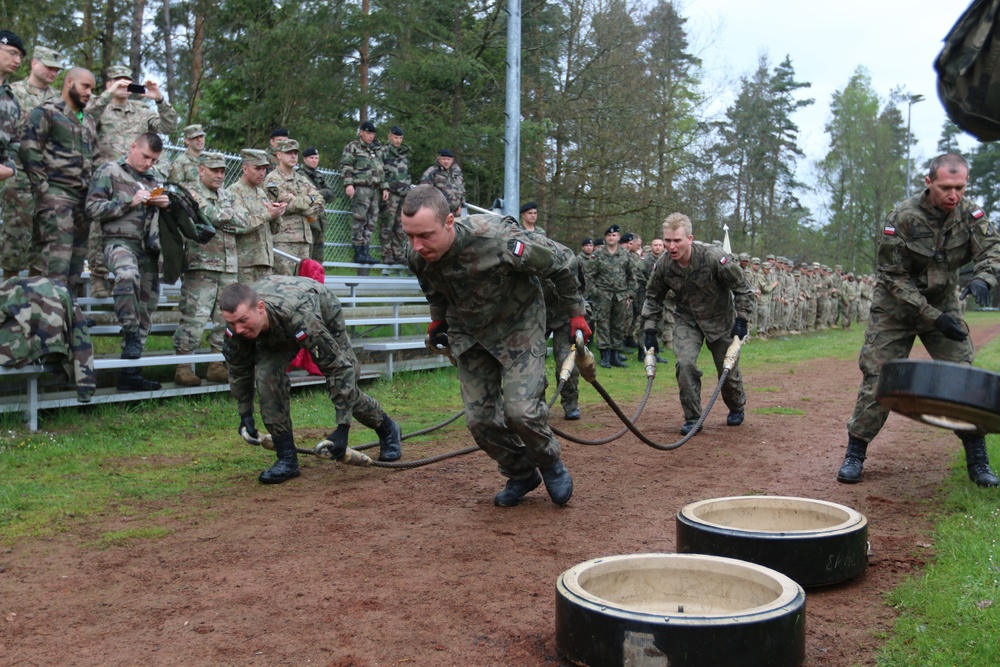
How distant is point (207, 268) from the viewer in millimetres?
9703

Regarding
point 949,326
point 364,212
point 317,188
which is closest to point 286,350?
point 949,326

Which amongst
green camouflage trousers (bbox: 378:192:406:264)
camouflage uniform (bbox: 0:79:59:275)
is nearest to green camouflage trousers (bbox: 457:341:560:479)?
camouflage uniform (bbox: 0:79:59:275)

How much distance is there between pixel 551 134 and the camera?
21281 millimetres

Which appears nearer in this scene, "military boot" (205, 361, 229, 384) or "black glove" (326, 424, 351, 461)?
"black glove" (326, 424, 351, 461)

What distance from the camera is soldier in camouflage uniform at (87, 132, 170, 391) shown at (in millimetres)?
8727

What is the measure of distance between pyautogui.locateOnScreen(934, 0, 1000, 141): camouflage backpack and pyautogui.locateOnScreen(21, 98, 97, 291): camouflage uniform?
821 cm

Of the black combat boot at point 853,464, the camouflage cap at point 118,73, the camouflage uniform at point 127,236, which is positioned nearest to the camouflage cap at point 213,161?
the camouflage uniform at point 127,236

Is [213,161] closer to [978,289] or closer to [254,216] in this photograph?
[254,216]

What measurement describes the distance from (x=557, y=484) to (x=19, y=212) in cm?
642

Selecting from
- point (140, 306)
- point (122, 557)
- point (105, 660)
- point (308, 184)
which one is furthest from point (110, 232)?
point (105, 660)

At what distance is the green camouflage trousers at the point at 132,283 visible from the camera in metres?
8.75

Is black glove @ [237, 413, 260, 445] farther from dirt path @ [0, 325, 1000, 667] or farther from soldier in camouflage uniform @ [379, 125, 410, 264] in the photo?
soldier in camouflage uniform @ [379, 125, 410, 264]

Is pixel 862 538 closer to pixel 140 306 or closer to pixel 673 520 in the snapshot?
pixel 673 520

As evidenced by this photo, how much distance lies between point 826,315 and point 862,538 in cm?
2996
